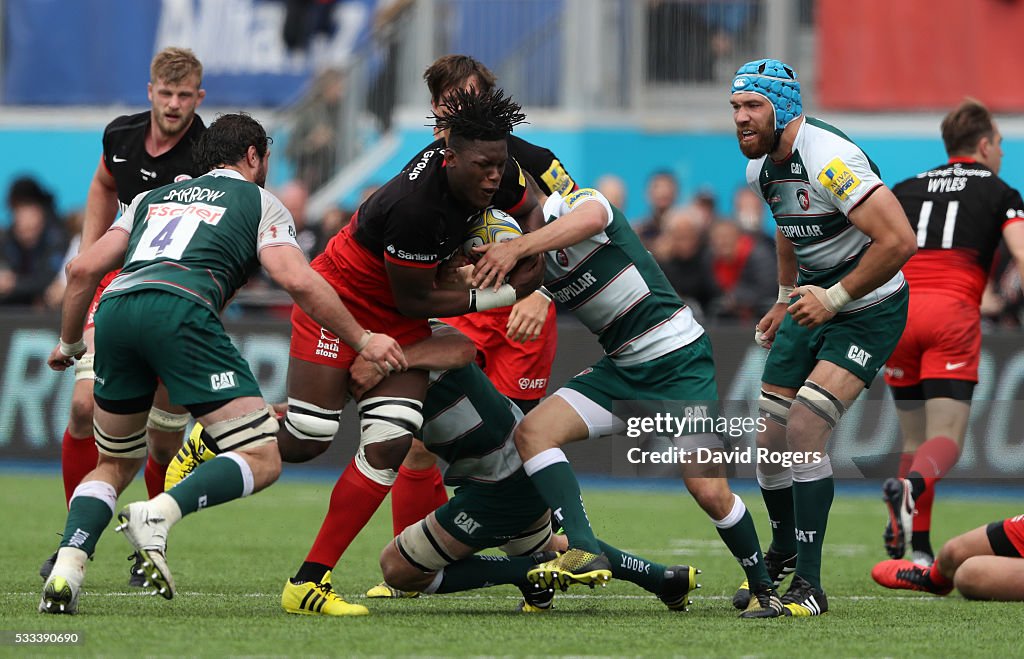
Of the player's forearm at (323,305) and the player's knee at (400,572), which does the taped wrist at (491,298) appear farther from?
Result: the player's knee at (400,572)

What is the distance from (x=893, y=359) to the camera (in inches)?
376

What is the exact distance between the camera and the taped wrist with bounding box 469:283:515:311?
696 cm

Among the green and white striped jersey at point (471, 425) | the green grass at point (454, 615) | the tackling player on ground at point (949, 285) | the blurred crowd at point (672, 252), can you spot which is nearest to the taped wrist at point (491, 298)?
the green and white striped jersey at point (471, 425)

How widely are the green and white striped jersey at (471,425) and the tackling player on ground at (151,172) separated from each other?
165cm

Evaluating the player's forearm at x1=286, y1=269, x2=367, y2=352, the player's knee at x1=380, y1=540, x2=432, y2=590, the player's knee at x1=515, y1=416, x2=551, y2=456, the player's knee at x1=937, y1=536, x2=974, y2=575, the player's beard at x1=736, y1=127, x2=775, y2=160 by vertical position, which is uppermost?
the player's beard at x1=736, y1=127, x2=775, y2=160

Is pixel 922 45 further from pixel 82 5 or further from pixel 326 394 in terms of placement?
pixel 326 394

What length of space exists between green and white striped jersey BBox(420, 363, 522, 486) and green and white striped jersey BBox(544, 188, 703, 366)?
22.4 inches

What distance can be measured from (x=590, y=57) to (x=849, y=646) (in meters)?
12.0

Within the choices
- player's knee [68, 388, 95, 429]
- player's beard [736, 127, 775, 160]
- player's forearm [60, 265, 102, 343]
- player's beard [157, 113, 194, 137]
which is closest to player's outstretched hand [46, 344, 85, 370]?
player's forearm [60, 265, 102, 343]

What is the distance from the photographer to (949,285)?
9.41 metres

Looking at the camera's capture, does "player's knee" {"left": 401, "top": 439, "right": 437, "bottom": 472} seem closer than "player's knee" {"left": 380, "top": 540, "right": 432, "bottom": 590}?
No

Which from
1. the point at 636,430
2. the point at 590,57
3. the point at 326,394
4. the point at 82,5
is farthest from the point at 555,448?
the point at 82,5

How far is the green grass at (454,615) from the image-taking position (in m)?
5.78

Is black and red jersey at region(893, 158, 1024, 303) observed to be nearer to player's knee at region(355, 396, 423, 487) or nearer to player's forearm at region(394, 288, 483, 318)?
player's forearm at region(394, 288, 483, 318)
